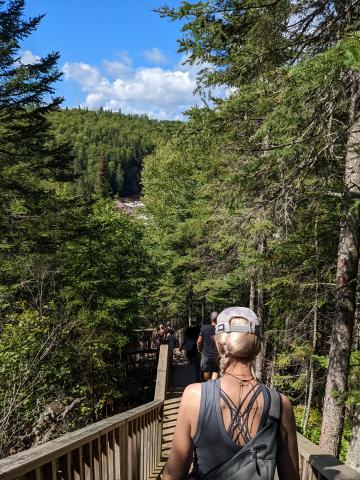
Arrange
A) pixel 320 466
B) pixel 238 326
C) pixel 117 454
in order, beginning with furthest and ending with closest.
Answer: pixel 117 454 → pixel 320 466 → pixel 238 326

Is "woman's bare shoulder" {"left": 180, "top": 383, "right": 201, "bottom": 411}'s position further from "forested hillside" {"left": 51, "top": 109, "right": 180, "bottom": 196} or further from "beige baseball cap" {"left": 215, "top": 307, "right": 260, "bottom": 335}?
"forested hillside" {"left": 51, "top": 109, "right": 180, "bottom": 196}

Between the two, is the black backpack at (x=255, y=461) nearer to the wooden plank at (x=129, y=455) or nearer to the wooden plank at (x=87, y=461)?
the wooden plank at (x=87, y=461)

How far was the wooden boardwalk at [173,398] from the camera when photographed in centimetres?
874

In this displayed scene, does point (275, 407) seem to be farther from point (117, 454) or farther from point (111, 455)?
point (117, 454)

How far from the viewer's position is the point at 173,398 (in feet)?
37.0

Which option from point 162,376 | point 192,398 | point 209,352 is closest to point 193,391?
point 192,398

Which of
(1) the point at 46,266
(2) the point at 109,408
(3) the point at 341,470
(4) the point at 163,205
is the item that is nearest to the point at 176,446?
(3) the point at 341,470

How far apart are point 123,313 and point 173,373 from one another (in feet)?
8.69

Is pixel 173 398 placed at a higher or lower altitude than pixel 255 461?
lower

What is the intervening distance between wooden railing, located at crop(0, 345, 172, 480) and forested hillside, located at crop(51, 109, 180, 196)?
11020 centimetres

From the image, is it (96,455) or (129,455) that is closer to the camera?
(96,455)

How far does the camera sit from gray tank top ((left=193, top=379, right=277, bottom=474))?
6.04 ft

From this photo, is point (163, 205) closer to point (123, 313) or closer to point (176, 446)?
point (123, 313)

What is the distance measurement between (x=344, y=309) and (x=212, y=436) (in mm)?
4678
